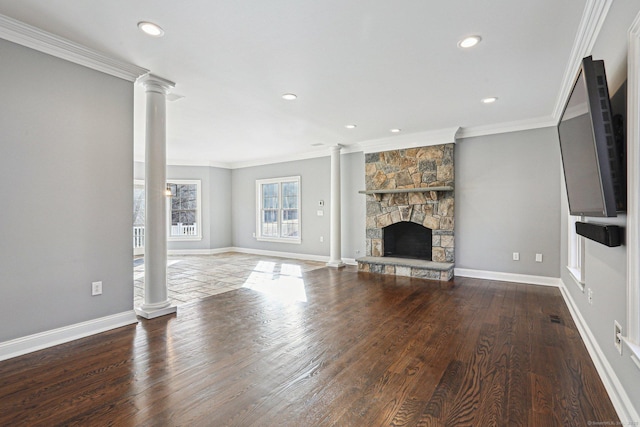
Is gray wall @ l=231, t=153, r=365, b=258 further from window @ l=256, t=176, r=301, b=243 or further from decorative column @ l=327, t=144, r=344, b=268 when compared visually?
decorative column @ l=327, t=144, r=344, b=268

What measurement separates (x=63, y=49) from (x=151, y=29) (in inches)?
35.4

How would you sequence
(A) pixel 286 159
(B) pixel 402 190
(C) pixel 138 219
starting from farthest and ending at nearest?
(C) pixel 138 219, (A) pixel 286 159, (B) pixel 402 190

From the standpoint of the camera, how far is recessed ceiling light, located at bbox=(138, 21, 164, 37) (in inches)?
95.3

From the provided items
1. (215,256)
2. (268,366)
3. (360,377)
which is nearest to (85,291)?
(268,366)

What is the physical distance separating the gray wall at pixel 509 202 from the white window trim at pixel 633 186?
12.1 ft

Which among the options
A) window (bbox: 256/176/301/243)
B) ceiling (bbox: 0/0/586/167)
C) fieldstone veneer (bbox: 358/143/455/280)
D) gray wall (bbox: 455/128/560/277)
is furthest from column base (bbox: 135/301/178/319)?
gray wall (bbox: 455/128/560/277)

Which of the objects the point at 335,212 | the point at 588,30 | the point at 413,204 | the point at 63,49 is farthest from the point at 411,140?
the point at 63,49

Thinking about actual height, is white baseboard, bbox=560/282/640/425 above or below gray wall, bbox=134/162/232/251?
below

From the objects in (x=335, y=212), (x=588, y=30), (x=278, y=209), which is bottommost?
(x=335, y=212)

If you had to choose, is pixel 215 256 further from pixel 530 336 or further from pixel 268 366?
pixel 530 336

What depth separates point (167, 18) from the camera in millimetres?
2346

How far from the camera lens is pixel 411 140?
5.83m

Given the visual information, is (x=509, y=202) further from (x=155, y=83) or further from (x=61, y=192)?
(x=61, y=192)

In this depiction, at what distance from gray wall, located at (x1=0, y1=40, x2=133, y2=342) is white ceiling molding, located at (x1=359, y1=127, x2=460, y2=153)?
4324 mm
